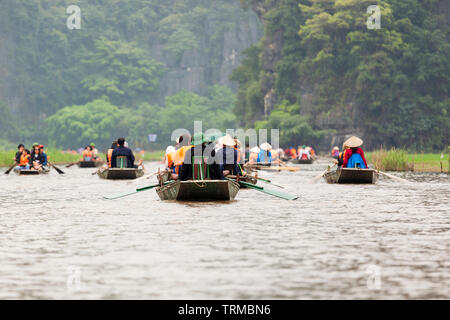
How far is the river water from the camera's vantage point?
8.83 metres

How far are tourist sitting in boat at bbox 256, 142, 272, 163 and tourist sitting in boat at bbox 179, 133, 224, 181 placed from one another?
16.8 meters

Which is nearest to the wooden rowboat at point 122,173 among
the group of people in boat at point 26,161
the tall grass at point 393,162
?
the group of people in boat at point 26,161

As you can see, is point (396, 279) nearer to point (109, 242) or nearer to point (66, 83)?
point (109, 242)

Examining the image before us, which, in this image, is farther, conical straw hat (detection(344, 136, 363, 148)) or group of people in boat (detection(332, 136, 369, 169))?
group of people in boat (detection(332, 136, 369, 169))

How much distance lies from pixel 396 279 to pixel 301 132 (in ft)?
185

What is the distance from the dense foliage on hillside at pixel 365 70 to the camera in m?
62.5

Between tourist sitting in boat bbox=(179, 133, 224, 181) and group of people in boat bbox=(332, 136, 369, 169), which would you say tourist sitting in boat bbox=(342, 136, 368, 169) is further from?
tourist sitting in boat bbox=(179, 133, 224, 181)

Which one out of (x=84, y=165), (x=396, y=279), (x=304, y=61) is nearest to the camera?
(x=396, y=279)

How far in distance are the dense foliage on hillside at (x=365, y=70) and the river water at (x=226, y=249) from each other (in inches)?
1715

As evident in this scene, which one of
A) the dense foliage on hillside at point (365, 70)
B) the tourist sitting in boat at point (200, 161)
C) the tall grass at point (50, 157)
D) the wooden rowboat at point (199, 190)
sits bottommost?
the wooden rowboat at point (199, 190)

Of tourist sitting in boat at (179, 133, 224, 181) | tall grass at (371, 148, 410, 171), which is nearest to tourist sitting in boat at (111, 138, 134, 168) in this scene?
tourist sitting in boat at (179, 133, 224, 181)

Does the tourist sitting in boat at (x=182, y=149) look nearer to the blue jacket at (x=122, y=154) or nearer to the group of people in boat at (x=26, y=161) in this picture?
the blue jacket at (x=122, y=154)

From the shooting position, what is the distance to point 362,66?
203 feet
